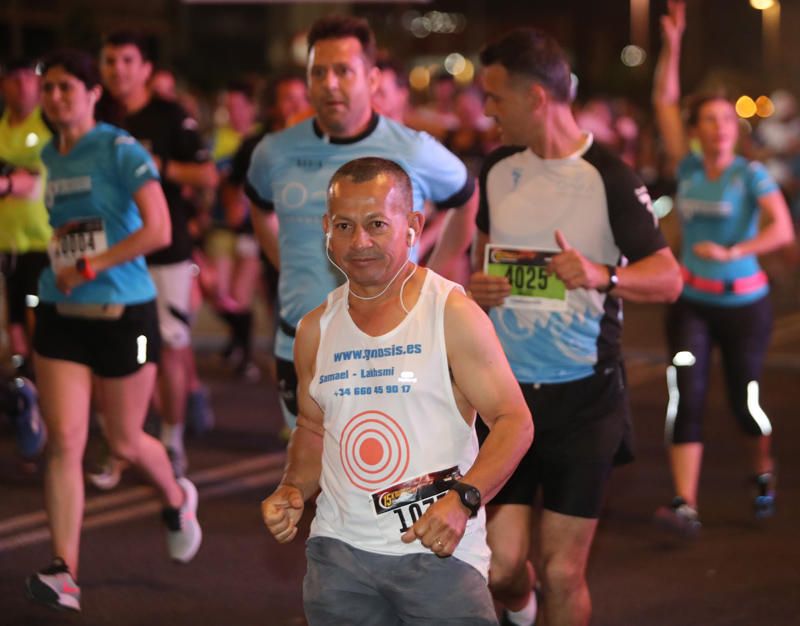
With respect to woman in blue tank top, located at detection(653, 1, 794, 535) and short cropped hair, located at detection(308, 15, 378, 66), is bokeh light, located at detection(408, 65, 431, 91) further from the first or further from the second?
short cropped hair, located at detection(308, 15, 378, 66)

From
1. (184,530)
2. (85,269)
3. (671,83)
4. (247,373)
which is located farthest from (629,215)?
(247,373)

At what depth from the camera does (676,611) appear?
555 centimetres

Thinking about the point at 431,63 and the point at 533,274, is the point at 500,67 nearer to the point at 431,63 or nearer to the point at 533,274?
the point at 533,274

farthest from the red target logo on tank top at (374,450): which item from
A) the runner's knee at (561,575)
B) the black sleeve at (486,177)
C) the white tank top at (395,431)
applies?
the black sleeve at (486,177)

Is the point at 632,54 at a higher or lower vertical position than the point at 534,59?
lower

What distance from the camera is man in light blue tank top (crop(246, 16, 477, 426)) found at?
5129mm

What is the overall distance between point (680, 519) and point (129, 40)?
3.84 m

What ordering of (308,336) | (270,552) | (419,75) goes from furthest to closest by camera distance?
(419,75) < (270,552) < (308,336)

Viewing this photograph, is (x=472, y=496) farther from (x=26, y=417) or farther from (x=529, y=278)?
(x=26, y=417)

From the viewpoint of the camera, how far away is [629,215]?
4.46m

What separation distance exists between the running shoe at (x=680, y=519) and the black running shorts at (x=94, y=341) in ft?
8.59

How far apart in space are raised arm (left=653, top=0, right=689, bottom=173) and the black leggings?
3.39 feet

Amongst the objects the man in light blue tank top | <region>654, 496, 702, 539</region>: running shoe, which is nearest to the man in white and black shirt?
the man in light blue tank top

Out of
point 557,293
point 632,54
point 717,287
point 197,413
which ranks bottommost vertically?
point 632,54
